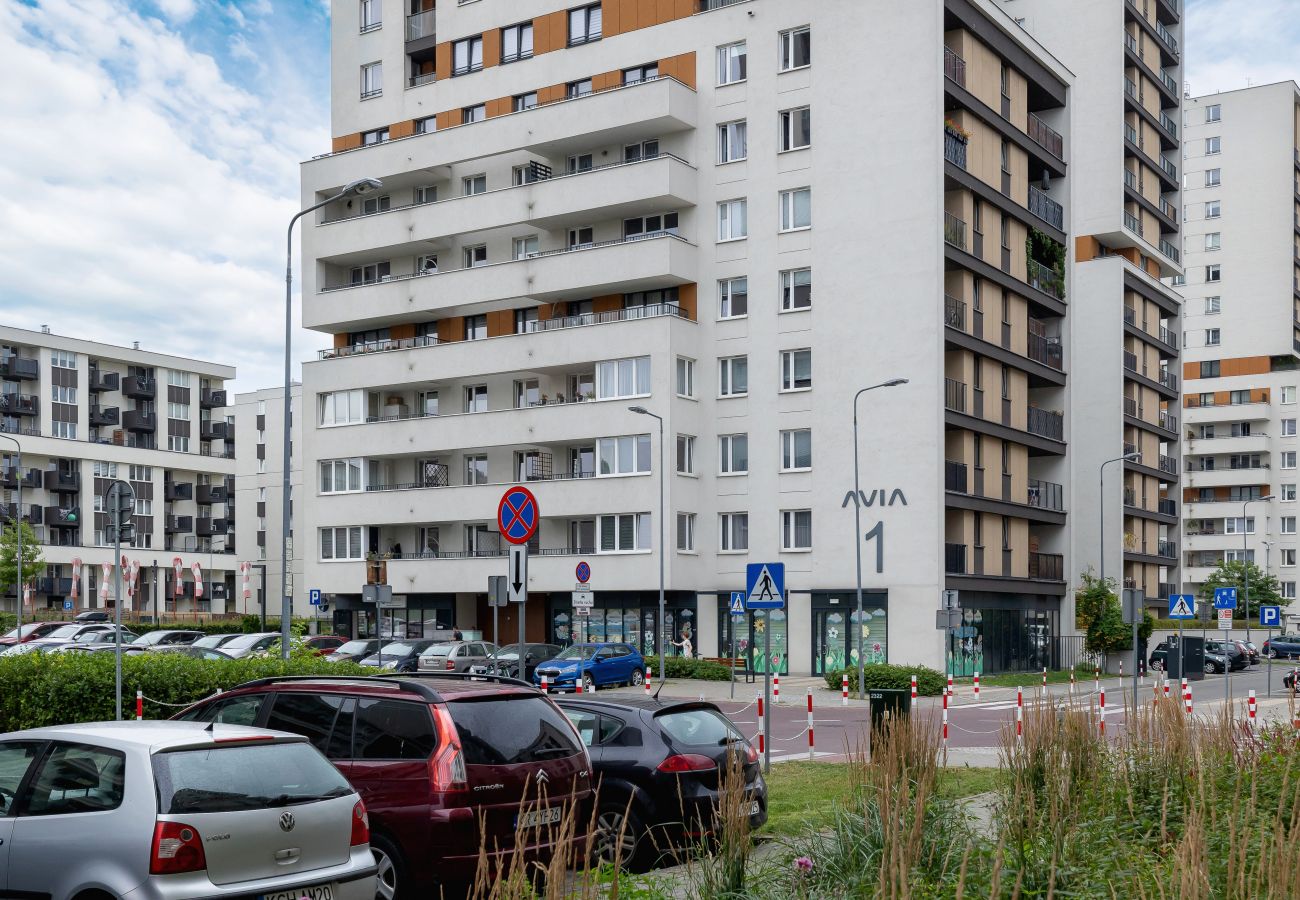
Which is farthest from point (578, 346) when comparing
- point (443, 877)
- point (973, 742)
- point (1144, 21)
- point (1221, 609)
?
point (443, 877)

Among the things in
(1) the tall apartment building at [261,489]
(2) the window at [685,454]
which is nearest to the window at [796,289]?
(2) the window at [685,454]

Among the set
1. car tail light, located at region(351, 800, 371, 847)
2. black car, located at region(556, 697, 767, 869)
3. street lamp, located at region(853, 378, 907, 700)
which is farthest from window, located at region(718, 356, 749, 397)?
car tail light, located at region(351, 800, 371, 847)

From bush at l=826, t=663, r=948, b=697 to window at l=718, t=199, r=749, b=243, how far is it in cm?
1607

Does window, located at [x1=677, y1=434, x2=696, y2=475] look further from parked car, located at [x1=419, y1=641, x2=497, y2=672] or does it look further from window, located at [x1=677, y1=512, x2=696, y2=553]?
parked car, located at [x1=419, y1=641, x2=497, y2=672]

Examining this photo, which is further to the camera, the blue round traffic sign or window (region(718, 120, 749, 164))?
window (region(718, 120, 749, 164))

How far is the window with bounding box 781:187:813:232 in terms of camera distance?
49.2 metres

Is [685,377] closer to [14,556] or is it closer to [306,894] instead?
[306,894]

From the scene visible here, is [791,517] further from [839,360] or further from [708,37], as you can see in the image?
[708,37]

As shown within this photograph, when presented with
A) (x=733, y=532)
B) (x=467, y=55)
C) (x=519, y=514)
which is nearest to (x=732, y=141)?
(x=467, y=55)

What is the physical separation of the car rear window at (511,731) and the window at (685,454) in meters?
38.1

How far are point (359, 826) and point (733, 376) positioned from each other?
1654 inches

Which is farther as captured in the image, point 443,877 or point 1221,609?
point 1221,609

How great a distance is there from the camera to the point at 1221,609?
125 feet

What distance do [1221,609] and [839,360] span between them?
50.1 ft
